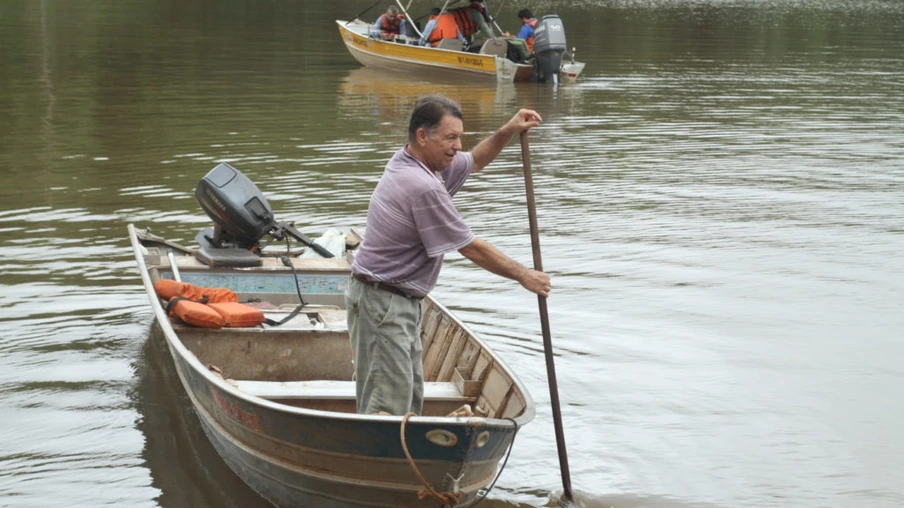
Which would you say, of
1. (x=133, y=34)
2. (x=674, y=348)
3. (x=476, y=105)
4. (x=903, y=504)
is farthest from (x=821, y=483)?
(x=133, y=34)

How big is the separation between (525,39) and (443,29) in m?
1.74

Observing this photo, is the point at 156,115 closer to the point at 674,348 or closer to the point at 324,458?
the point at 674,348

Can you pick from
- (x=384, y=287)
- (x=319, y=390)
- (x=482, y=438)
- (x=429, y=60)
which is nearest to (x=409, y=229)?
(x=384, y=287)

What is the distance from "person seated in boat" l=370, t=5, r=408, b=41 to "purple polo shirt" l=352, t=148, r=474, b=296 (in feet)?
67.2

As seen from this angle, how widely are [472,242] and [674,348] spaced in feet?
12.4

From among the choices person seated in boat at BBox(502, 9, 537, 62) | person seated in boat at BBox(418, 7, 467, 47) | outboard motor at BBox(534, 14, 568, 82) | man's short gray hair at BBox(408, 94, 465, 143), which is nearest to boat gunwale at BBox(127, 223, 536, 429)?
man's short gray hair at BBox(408, 94, 465, 143)

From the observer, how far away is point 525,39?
2491cm

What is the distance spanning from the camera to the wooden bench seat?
6199 millimetres

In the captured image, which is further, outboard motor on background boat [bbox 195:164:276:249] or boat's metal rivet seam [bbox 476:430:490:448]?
outboard motor on background boat [bbox 195:164:276:249]

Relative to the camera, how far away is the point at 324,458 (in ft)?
17.4

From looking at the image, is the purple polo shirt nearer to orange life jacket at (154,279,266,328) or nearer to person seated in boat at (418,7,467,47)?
orange life jacket at (154,279,266,328)

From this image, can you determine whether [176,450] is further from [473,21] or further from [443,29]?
[473,21]

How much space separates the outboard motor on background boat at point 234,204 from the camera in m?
8.56

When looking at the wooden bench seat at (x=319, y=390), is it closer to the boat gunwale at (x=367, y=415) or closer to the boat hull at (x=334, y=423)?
the boat hull at (x=334, y=423)
